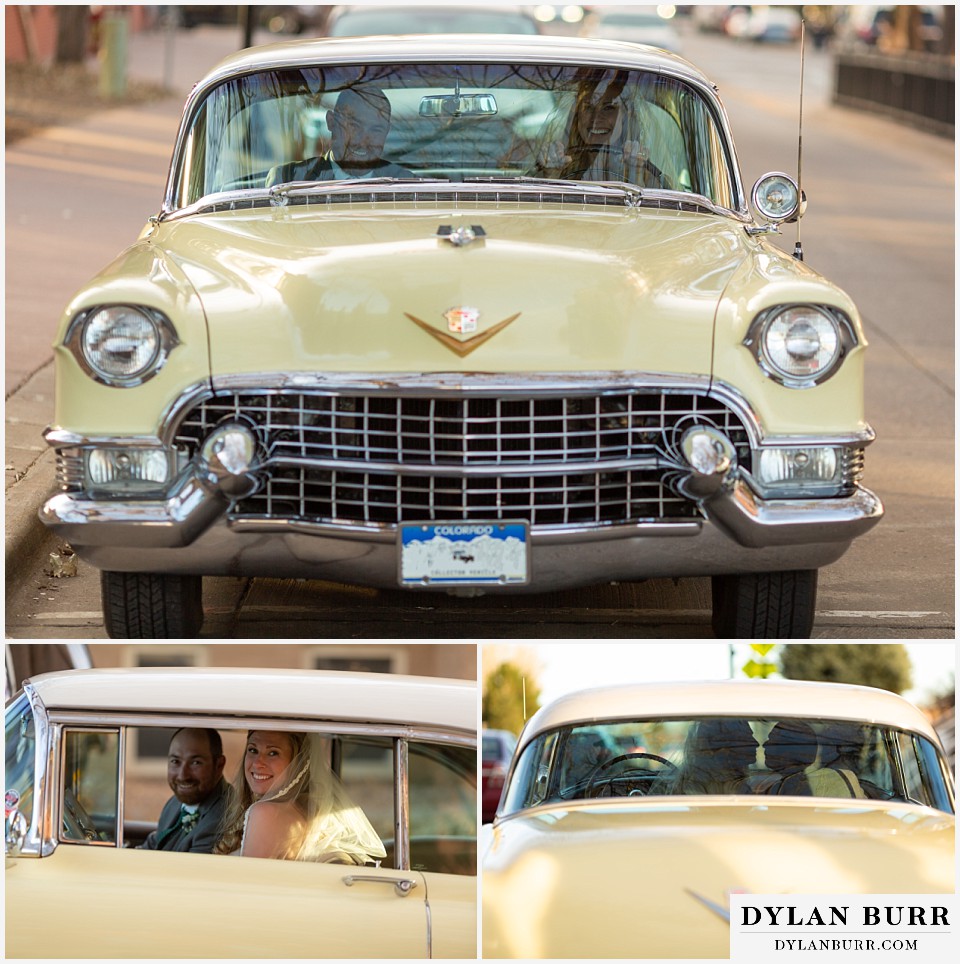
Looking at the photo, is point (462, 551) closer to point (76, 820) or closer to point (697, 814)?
point (697, 814)

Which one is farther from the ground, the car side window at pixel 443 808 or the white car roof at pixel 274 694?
the white car roof at pixel 274 694

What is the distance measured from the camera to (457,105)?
5.62m

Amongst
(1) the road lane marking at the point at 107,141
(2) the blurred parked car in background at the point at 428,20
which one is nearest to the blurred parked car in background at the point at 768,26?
(1) the road lane marking at the point at 107,141

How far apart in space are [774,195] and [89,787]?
3.26 m

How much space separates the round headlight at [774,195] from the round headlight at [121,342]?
96.4 inches

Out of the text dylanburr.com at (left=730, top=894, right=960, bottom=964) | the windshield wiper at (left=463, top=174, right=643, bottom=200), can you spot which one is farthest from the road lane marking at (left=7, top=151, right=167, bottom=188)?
the text dylanburr.com at (left=730, top=894, right=960, bottom=964)

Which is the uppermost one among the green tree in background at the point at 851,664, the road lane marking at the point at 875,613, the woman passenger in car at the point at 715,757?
the green tree in background at the point at 851,664

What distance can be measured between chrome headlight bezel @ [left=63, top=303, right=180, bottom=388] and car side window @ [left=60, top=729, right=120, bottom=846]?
3.41 ft

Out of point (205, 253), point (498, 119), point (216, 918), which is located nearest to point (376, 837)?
point (216, 918)

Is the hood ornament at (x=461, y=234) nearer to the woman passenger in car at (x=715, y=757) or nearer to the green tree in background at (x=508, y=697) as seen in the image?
the green tree in background at (x=508, y=697)

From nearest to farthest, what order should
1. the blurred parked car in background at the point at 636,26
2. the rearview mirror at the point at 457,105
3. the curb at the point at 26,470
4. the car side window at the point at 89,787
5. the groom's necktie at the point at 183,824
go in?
the car side window at the point at 89,787 → the groom's necktie at the point at 183,824 → the rearview mirror at the point at 457,105 → the curb at the point at 26,470 → the blurred parked car in background at the point at 636,26

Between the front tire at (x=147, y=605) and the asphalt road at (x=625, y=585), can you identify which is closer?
the front tire at (x=147, y=605)

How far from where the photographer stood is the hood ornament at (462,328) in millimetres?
4238

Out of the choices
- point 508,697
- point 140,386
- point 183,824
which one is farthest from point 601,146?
point 183,824
